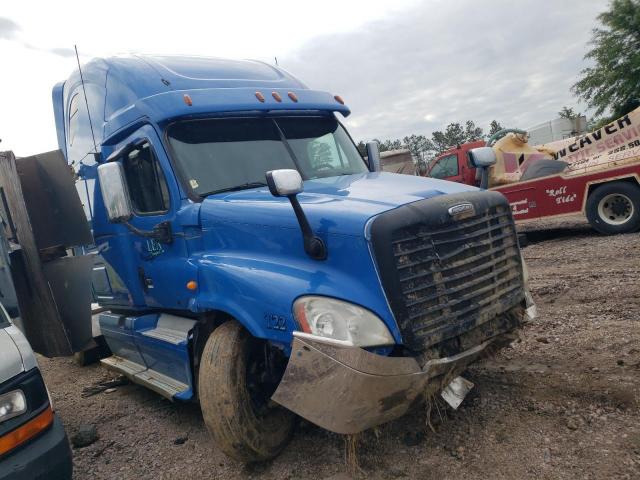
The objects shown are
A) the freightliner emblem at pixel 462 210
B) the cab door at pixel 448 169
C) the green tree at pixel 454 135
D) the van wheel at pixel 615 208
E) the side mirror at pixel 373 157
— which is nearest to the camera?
the freightliner emblem at pixel 462 210

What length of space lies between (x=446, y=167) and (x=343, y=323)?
11318mm

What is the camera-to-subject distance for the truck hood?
9.37 ft

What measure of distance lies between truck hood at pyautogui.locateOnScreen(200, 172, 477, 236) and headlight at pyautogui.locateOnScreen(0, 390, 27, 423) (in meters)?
1.55

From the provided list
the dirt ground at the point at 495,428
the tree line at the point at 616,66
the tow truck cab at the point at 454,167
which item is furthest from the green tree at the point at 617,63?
the dirt ground at the point at 495,428

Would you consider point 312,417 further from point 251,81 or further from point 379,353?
point 251,81

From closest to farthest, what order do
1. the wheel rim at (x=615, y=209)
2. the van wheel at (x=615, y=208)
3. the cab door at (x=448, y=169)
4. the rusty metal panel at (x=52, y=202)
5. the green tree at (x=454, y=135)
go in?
the rusty metal panel at (x=52, y=202) → the van wheel at (x=615, y=208) → the wheel rim at (x=615, y=209) → the cab door at (x=448, y=169) → the green tree at (x=454, y=135)

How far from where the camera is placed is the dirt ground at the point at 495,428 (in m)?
2.83

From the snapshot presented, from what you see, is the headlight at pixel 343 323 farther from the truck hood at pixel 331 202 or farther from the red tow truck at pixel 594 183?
the red tow truck at pixel 594 183

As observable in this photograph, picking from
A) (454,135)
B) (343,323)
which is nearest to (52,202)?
(343,323)

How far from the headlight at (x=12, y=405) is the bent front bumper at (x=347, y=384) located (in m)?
1.38

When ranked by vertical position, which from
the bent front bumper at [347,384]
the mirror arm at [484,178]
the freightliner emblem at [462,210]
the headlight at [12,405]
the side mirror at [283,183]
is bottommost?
the bent front bumper at [347,384]

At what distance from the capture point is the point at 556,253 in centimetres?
826

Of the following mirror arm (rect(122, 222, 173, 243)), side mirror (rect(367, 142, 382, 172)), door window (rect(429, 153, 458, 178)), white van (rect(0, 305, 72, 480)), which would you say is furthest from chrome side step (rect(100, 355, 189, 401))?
door window (rect(429, 153, 458, 178))

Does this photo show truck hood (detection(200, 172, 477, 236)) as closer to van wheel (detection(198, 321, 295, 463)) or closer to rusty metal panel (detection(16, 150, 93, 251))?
van wheel (detection(198, 321, 295, 463))
